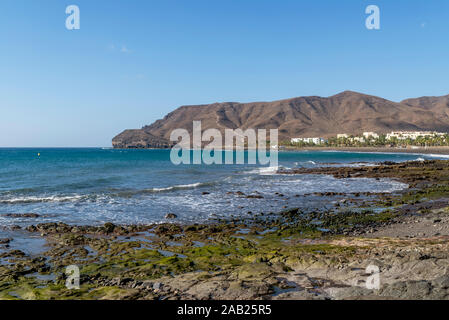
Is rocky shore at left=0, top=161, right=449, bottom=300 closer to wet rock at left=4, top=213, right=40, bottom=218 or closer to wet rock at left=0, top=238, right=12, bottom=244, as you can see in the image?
wet rock at left=0, top=238, right=12, bottom=244

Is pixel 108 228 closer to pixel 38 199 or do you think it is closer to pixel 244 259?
pixel 244 259

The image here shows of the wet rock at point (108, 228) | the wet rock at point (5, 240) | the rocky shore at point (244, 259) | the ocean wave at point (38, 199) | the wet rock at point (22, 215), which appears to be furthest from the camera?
the ocean wave at point (38, 199)

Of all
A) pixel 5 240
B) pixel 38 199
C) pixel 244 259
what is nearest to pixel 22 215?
pixel 5 240

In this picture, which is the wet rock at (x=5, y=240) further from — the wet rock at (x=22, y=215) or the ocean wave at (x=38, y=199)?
the ocean wave at (x=38, y=199)

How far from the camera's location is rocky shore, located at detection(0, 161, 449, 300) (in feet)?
30.6

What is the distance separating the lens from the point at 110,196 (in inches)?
1266

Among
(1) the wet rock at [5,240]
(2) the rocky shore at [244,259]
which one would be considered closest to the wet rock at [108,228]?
(2) the rocky shore at [244,259]

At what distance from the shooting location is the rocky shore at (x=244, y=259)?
9.31 metres

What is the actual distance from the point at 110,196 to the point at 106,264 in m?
20.7

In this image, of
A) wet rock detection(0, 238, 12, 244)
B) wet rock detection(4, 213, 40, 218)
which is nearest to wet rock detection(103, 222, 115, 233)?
wet rock detection(0, 238, 12, 244)

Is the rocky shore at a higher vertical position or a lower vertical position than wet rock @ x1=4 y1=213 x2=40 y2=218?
higher

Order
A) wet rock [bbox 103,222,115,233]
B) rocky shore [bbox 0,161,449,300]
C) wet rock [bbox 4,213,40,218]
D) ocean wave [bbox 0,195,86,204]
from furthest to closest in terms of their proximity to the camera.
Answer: ocean wave [bbox 0,195,86,204] < wet rock [bbox 4,213,40,218] < wet rock [bbox 103,222,115,233] < rocky shore [bbox 0,161,449,300]

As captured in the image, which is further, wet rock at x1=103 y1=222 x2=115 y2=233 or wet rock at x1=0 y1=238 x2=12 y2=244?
wet rock at x1=103 y1=222 x2=115 y2=233

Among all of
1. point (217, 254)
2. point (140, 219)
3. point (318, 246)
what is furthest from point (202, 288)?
point (140, 219)
